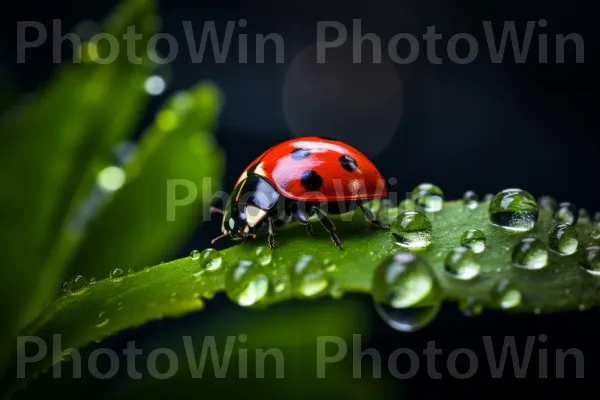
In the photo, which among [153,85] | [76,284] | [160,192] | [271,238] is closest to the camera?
[76,284]

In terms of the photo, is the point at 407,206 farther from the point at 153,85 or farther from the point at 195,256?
the point at 153,85

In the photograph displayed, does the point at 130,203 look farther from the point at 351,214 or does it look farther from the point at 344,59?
the point at 344,59

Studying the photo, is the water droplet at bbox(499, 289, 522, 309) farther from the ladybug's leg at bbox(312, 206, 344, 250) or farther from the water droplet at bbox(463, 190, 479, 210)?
the water droplet at bbox(463, 190, 479, 210)

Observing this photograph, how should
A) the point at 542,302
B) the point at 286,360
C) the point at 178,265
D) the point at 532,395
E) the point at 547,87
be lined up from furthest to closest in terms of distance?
the point at 547,87, the point at 532,395, the point at 286,360, the point at 178,265, the point at 542,302

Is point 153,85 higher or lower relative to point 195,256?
higher

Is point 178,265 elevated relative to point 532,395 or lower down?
elevated

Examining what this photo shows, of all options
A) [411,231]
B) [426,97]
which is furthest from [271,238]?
[426,97]
